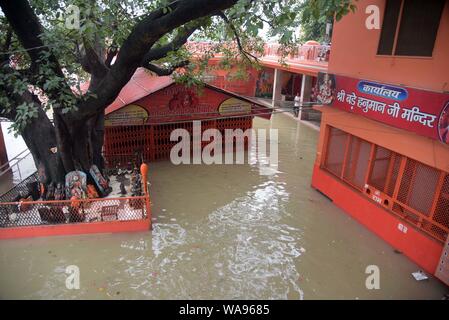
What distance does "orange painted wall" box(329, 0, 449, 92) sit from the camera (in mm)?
6867

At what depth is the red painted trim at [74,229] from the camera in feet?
27.1

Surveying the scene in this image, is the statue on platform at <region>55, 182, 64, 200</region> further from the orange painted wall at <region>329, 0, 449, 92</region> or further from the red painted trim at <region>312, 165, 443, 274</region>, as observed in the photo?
the orange painted wall at <region>329, 0, 449, 92</region>

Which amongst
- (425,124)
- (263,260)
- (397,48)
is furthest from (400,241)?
(397,48)

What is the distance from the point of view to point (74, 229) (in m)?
8.46

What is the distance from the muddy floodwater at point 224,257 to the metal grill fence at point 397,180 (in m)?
1.03

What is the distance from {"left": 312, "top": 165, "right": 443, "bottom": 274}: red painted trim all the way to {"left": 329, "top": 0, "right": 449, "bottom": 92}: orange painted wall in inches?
131

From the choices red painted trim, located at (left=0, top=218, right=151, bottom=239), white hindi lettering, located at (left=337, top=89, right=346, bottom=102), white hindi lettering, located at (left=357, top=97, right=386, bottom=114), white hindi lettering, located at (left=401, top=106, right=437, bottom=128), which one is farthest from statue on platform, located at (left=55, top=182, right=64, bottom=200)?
white hindi lettering, located at (left=401, top=106, right=437, bottom=128)

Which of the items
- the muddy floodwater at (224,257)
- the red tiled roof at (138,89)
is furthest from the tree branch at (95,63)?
the muddy floodwater at (224,257)

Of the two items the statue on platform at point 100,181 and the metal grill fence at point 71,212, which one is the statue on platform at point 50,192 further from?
the statue on platform at point 100,181

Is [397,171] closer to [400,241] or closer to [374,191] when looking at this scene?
[374,191]

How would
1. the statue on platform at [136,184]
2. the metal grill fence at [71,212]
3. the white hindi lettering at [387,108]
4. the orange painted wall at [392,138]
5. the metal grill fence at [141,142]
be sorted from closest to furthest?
the orange painted wall at [392,138]
the white hindi lettering at [387,108]
the metal grill fence at [71,212]
the statue on platform at [136,184]
the metal grill fence at [141,142]

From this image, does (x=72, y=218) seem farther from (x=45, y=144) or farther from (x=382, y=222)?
(x=382, y=222)

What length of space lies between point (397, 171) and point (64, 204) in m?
9.01
